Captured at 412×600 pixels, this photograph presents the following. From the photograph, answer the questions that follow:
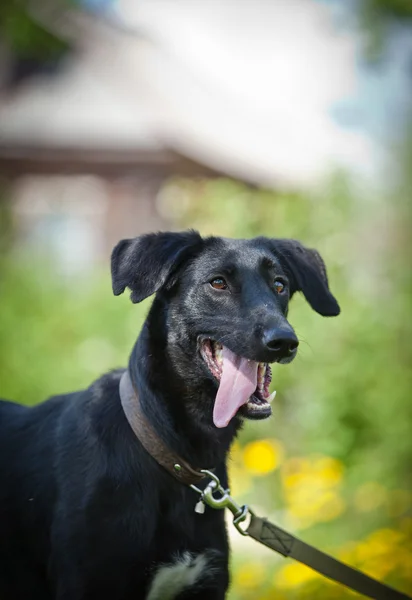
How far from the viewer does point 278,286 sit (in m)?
3.10

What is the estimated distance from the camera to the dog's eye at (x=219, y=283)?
2.97m

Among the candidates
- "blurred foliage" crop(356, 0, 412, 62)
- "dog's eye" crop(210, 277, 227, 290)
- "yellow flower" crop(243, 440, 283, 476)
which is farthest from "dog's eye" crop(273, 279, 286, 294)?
"blurred foliage" crop(356, 0, 412, 62)

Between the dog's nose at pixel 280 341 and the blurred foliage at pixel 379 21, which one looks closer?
the dog's nose at pixel 280 341

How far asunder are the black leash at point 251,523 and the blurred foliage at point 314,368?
1000mm

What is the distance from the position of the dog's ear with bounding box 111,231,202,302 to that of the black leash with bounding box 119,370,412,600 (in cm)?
38

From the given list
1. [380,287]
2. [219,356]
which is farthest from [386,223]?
[219,356]

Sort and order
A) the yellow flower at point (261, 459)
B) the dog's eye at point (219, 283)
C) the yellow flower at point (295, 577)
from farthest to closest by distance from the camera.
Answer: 1. the yellow flower at point (261, 459)
2. the yellow flower at point (295, 577)
3. the dog's eye at point (219, 283)

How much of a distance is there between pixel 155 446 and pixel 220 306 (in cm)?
57

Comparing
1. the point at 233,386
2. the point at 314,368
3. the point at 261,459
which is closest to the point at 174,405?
the point at 233,386

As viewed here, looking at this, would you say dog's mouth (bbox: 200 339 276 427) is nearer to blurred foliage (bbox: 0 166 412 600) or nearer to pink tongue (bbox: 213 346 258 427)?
pink tongue (bbox: 213 346 258 427)

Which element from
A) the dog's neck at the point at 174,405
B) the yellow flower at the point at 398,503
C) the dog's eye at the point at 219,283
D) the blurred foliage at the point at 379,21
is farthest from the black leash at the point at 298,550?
the blurred foliage at the point at 379,21

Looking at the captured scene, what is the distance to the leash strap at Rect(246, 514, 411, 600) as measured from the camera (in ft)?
9.17

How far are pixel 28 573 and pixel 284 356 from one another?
124 cm

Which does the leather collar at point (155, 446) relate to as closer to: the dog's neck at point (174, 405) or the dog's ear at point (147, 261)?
the dog's neck at point (174, 405)
